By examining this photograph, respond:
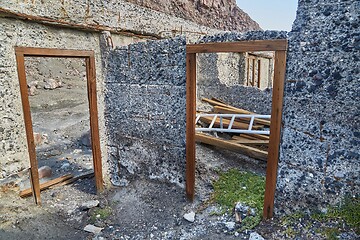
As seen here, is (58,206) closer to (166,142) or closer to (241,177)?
(166,142)

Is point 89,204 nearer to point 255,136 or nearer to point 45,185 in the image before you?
point 45,185

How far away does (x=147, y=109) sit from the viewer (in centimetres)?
405

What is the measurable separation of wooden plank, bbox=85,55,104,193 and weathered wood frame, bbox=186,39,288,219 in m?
1.69

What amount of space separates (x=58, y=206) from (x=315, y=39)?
169 inches

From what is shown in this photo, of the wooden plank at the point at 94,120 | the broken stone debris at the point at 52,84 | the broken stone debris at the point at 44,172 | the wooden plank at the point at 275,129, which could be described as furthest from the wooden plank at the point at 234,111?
the broken stone debris at the point at 52,84

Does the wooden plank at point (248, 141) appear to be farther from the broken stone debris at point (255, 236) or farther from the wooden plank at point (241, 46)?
the wooden plank at point (241, 46)

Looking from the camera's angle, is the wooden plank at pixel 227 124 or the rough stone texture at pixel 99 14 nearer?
the rough stone texture at pixel 99 14

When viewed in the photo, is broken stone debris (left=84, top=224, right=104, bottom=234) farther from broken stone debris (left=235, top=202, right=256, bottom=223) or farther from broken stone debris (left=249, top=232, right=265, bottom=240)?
broken stone debris (left=249, top=232, right=265, bottom=240)

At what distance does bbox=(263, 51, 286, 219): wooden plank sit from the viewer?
281 centimetres

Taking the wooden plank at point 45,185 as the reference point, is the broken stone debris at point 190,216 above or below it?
below

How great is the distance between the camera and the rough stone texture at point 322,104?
8.22 feet

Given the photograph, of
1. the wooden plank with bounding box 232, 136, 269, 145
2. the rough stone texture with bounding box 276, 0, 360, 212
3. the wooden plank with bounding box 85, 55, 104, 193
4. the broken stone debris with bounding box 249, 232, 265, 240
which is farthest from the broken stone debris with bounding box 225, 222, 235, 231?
the wooden plank with bounding box 85, 55, 104, 193

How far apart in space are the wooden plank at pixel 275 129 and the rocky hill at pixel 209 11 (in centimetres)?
632

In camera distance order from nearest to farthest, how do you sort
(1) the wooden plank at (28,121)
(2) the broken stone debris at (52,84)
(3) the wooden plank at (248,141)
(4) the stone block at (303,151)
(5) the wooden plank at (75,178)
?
(4) the stone block at (303,151) → (1) the wooden plank at (28,121) → (5) the wooden plank at (75,178) → (3) the wooden plank at (248,141) → (2) the broken stone debris at (52,84)
